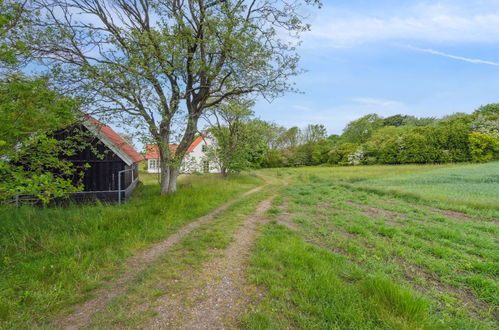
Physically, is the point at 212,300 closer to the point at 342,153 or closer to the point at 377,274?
the point at 377,274

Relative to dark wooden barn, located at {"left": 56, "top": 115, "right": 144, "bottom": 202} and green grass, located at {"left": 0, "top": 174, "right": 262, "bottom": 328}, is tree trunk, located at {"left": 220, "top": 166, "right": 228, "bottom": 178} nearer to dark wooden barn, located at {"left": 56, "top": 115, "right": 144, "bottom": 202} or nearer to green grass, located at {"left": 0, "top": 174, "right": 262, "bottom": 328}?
dark wooden barn, located at {"left": 56, "top": 115, "right": 144, "bottom": 202}

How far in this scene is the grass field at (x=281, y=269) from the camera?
2541mm

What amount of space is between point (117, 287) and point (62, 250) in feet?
6.90

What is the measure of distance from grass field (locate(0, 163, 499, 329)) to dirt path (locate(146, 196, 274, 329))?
0.06 m

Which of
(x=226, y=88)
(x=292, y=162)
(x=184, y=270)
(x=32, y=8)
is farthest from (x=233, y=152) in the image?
(x=292, y=162)

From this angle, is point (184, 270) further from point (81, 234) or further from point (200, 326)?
point (81, 234)

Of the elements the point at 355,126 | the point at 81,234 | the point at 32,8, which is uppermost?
the point at 355,126

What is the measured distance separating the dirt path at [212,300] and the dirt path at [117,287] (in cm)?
88

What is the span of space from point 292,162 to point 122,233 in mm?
49315

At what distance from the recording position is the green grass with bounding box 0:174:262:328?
9.30 ft

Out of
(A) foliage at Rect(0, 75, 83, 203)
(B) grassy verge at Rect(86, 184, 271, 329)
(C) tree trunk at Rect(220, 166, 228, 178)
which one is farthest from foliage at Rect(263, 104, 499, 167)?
(A) foliage at Rect(0, 75, 83, 203)

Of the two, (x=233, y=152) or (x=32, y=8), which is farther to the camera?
(x=233, y=152)

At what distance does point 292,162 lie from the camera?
52.0 m

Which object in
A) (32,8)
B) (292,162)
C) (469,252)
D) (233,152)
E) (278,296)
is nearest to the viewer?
(278,296)
